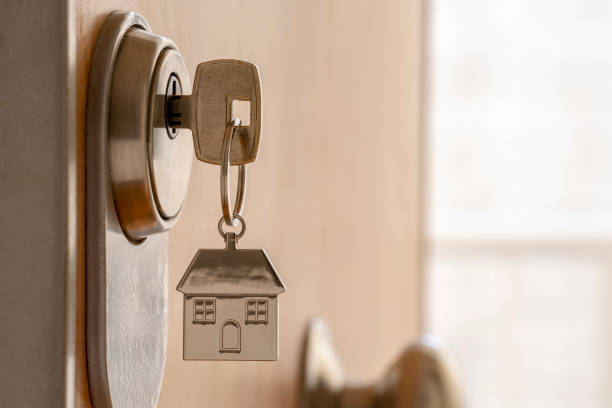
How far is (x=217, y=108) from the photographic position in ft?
0.61

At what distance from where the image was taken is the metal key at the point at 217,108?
19 cm

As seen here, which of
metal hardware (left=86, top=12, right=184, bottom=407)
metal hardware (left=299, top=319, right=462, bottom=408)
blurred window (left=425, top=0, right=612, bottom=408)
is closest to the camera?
metal hardware (left=86, top=12, right=184, bottom=407)

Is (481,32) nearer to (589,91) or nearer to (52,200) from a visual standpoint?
(589,91)

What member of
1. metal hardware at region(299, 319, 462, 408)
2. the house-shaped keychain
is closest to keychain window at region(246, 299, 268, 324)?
the house-shaped keychain

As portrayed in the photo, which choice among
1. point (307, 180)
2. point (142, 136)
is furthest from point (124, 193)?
point (307, 180)

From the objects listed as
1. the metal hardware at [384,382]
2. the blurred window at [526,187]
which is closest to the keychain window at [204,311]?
the metal hardware at [384,382]

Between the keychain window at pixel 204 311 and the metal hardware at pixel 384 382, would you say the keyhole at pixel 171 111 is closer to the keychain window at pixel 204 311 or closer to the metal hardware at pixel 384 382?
the keychain window at pixel 204 311

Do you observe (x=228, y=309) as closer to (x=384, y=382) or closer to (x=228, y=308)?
(x=228, y=308)

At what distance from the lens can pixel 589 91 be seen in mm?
1462

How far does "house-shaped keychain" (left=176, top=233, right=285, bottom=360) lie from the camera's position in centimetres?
19

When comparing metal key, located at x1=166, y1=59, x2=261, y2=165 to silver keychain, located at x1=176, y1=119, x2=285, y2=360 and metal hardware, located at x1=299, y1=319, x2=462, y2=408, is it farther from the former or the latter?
metal hardware, located at x1=299, y1=319, x2=462, y2=408

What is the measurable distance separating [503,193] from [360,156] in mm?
1058

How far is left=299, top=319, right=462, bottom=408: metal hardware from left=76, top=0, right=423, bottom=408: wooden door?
1 centimetres

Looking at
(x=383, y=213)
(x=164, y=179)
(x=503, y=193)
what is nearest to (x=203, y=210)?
(x=164, y=179)
